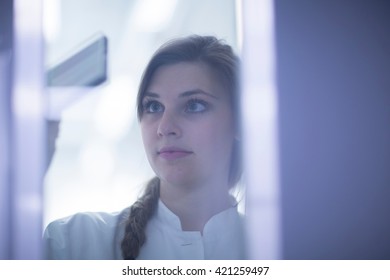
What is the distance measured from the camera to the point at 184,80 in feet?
3.28

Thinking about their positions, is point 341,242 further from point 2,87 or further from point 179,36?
point 2,87

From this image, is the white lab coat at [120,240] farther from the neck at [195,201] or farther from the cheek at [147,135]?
the cheek at [147,135]

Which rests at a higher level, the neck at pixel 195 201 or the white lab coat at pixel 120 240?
the neck at pixel 195 201

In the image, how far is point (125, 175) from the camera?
0.98 metres

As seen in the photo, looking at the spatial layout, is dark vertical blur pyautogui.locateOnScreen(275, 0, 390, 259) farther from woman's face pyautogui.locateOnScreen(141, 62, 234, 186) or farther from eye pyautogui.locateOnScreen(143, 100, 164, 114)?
eye pyautogui.locateOnScreen(143, 100, 164, 114)

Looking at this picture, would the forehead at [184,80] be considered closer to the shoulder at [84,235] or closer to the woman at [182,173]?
the woman at [182,173]

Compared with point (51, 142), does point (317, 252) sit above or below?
below

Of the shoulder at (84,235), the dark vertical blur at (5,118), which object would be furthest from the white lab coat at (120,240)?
the dark vertical blur at (5,118)

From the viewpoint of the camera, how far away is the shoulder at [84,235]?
0.99 metres

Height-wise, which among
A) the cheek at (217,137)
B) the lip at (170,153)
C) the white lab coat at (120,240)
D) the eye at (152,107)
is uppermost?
the eye at (152,107)
